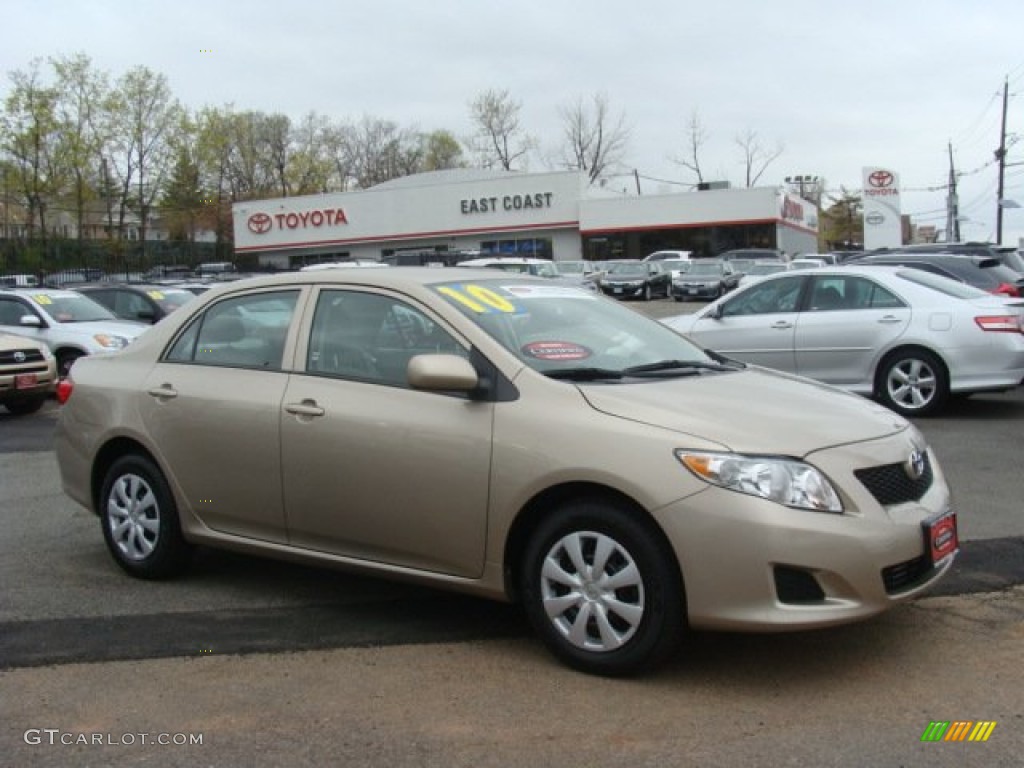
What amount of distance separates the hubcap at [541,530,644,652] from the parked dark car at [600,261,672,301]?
102ft

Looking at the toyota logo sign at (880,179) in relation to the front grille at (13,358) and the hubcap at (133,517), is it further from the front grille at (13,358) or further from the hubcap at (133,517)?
the hubcap at (133,517)

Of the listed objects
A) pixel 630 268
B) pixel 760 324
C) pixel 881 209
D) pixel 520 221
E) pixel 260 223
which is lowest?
pixel 760 324

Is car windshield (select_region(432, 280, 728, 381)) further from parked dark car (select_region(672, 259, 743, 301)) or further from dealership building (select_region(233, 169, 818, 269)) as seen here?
dealership building (select_region(233, 169, 818, 269))

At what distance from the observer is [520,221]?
171 feet

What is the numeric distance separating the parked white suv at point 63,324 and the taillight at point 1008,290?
11.3 meters

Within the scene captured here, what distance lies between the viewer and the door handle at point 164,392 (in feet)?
16.9

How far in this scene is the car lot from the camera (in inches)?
135

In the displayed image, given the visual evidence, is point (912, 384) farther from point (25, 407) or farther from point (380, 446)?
point (25, 407)

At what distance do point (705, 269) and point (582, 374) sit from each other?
30.2m

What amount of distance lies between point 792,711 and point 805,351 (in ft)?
23.9

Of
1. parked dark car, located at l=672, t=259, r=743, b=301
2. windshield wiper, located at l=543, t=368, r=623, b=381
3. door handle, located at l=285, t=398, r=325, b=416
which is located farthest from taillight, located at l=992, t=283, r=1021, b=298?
parked dark car, located at l=672, t=259, r=743, b=301

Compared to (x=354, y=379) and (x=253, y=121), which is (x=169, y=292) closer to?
(x=354, y=379)

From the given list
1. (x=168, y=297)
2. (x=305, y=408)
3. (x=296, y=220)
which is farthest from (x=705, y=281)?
(x=296, y=220)

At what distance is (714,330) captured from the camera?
1113 cm
